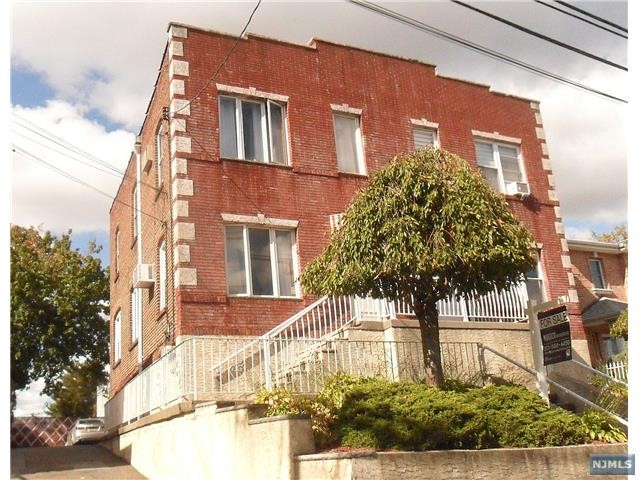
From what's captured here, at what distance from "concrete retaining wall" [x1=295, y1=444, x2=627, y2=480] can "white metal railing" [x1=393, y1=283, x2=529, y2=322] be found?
495cm

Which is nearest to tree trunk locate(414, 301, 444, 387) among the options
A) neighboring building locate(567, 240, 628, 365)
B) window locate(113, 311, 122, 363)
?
neighboring building locate(567, 240, 628, 365)

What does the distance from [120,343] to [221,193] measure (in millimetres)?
8068

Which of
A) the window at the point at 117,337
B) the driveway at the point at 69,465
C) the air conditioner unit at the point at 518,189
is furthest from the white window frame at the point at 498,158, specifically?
the driveway at the point at 69,465

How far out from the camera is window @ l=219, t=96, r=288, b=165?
1577 centimetres

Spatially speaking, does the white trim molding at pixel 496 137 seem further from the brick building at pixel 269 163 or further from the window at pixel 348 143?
the window at pixel 348 143

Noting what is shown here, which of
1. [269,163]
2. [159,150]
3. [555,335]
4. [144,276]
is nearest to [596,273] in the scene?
[555,335]

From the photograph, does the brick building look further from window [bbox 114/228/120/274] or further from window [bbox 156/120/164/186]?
window [bbox 114/228/120/274]

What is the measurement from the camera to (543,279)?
723 inches

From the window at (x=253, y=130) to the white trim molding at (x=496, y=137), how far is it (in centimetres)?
558

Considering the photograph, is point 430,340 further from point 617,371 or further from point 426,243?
point 617,371

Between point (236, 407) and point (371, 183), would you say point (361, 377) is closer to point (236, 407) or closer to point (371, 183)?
point (236, 407)

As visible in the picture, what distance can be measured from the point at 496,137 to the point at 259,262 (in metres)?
8.06

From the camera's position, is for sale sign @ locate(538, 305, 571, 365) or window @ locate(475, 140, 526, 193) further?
window @ locate(475, 140, 526, 193)
